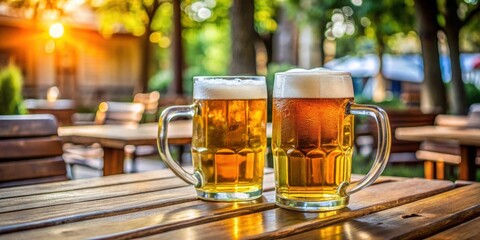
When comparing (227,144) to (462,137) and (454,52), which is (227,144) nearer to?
(462,137)

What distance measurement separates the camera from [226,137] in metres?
1.55

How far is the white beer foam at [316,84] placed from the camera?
4.71 feet

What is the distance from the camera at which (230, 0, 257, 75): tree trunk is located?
28.1 feet

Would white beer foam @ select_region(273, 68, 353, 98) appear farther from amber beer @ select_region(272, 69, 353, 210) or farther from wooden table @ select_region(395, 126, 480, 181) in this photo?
wooden table @ select_region(395, 126, 480, 181)

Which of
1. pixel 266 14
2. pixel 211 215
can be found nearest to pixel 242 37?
pixel 211 215

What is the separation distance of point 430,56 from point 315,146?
1167cm

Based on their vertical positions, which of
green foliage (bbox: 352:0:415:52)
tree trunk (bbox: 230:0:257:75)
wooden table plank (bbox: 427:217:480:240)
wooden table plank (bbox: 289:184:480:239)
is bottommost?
wooden table plank (bbox: 427:217:480:240)

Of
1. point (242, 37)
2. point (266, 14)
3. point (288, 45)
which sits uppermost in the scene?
point (266, 14)

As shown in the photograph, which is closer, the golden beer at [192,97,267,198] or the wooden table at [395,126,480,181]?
the golden beer at [192,97,267,198]

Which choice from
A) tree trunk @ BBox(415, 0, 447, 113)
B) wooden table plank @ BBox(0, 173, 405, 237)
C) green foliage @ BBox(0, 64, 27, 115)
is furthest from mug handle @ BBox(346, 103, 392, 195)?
tree trunk @ BBox(415, 0, 447, 113)

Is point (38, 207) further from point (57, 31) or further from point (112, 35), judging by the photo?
→ point (112, 35)

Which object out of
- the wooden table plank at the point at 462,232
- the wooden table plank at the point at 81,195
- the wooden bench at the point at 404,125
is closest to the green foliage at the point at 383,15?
the wooden bench at the point at 404,125

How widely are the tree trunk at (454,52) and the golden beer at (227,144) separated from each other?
41.8 feet

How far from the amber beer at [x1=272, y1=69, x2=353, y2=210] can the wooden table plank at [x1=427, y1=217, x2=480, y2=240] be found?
257 mm
